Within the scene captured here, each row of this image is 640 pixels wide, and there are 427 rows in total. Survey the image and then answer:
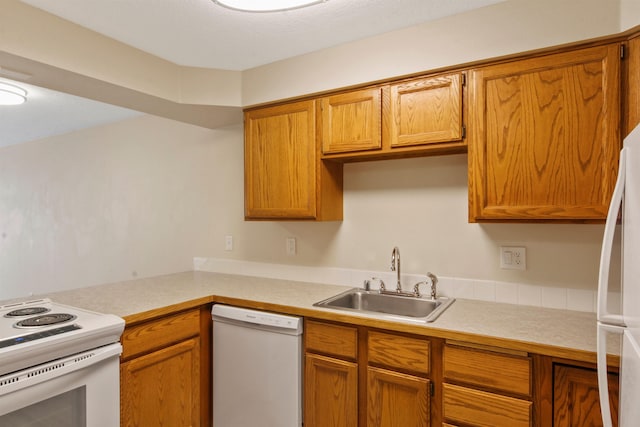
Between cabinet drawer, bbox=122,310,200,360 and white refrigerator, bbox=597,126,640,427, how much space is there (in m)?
1.79

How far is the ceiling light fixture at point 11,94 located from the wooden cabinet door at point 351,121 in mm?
2330

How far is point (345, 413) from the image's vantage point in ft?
5.59

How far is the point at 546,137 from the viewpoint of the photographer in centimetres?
158

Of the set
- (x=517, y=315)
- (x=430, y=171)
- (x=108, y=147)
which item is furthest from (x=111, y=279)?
(x=517, y=315)

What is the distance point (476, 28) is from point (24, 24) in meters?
2.04

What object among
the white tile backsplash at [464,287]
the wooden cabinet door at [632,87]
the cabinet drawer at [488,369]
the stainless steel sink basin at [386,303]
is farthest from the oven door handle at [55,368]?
the wooden cabinet door at [632,87]

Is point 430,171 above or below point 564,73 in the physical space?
below

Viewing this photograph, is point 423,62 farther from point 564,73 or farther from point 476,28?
point 564,73

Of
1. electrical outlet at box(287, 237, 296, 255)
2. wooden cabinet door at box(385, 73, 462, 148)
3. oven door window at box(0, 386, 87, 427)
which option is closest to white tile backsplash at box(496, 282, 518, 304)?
wooden cabinet door at box(385, 73, 462, 148)

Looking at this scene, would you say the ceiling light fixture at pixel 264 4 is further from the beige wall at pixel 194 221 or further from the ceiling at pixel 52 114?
the ceiling at pixel 52 114

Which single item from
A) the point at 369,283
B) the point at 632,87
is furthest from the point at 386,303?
the point at 632,87

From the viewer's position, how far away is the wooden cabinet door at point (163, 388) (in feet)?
5.64

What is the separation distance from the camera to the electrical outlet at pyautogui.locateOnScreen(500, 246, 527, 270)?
1879 mm

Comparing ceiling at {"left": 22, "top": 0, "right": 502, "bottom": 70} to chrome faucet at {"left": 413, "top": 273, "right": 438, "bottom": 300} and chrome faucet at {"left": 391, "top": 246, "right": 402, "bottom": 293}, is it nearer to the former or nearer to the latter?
chrome faucet at {"left": 391, "top": 246, "right": 402, "bottom": 293}
